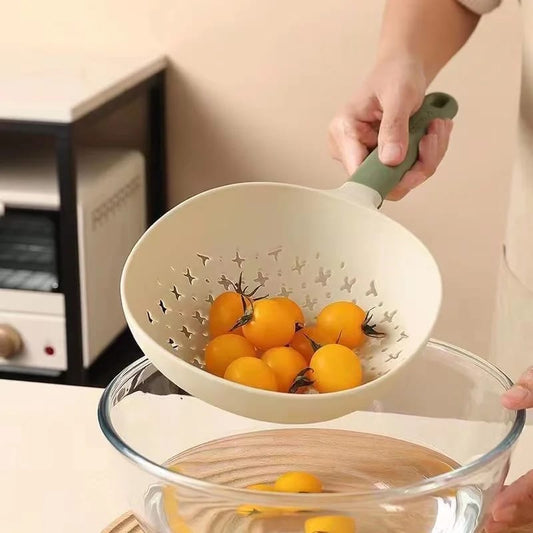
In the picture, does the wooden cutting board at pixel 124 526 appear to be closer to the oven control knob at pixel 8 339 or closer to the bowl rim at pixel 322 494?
the bowl rim at pixel 322 494

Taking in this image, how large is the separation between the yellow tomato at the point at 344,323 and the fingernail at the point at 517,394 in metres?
0.11

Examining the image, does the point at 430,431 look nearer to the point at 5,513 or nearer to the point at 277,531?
the point at 277,531

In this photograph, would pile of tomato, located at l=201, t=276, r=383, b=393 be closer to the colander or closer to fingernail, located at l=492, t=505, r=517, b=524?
the colander

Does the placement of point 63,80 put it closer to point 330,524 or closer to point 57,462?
point 57,462

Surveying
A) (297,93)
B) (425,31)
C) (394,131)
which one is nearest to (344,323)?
(394,131)

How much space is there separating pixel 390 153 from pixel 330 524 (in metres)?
0.32

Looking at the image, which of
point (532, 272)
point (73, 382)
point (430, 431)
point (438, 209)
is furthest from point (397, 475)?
point (438, 209)

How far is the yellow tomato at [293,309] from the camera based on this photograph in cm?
60

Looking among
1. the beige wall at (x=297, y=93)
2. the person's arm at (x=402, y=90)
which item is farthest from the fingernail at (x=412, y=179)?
the beige wall at (x=297, y=93)

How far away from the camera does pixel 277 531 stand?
0.50 meters

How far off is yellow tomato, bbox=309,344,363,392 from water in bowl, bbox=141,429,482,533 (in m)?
0.06

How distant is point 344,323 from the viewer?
23.8 inches

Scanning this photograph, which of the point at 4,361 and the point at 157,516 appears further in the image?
the point at 4,361

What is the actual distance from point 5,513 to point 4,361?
40.2 inches
